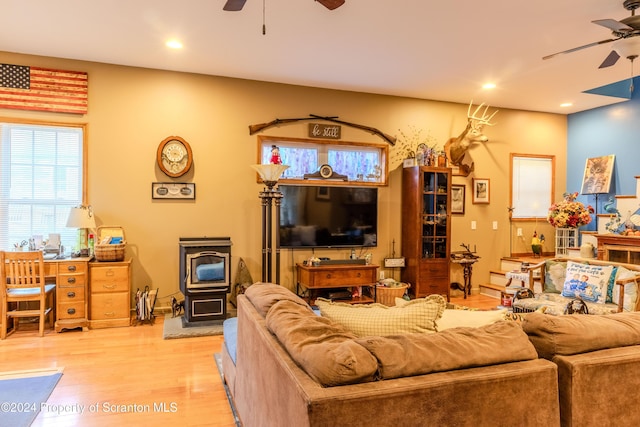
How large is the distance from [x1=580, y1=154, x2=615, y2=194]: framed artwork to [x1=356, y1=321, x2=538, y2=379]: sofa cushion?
19.3 ft

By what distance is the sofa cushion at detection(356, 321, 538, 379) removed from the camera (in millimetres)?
1333

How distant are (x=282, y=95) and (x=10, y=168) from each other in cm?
322

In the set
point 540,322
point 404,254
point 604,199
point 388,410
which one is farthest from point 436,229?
point 388,410

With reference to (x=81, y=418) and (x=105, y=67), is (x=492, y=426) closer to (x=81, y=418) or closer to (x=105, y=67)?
(x=81, y=418)

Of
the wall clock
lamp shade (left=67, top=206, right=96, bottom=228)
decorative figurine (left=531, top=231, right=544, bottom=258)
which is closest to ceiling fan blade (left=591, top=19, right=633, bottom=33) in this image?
decorative figurine (left=531, top=231, right=544, bottom=258)

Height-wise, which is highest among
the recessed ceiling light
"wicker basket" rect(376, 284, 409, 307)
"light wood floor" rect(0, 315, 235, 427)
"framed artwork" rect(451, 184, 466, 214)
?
the recessed ceiling light

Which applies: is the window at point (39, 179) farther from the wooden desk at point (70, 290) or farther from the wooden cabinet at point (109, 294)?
the wooden cabinet at point (109, 294)

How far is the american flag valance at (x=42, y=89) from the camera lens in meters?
4.45

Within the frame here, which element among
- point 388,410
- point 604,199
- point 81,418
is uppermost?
point 604,199

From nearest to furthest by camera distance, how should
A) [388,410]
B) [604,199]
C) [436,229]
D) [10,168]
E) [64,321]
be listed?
[388,410], [64,321], [10,168], [436,229], [604,199]

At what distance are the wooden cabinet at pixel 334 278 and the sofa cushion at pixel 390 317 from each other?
332 centimetres

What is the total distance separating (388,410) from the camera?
1.21 metres

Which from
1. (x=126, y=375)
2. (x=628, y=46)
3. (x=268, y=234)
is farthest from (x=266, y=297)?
(x=628, y=46)

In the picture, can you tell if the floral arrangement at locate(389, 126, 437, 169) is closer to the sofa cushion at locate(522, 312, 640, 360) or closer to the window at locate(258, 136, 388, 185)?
the window at locate(258, 136, 388, 185)
